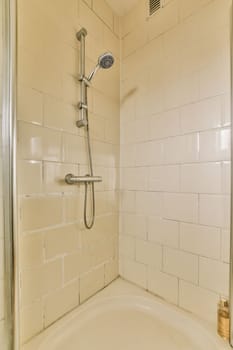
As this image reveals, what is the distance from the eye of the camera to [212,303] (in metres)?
1.05

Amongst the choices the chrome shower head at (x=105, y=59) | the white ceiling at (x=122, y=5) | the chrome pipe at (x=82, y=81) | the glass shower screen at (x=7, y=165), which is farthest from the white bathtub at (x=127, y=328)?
the white ceiling at (x=122, y=5)

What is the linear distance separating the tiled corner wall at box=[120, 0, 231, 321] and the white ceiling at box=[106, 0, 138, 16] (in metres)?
0.06

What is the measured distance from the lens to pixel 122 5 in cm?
143

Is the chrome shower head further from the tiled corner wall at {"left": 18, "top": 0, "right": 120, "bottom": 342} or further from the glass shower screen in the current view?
the glass shower screen

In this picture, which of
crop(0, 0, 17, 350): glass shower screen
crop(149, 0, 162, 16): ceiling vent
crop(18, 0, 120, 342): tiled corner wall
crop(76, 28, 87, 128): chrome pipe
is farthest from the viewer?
crop(149, 0, 162, 16): ceiling vent

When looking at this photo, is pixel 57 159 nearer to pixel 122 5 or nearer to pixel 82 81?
pixel 82 81

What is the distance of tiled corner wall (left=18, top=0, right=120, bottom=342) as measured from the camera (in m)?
0.93

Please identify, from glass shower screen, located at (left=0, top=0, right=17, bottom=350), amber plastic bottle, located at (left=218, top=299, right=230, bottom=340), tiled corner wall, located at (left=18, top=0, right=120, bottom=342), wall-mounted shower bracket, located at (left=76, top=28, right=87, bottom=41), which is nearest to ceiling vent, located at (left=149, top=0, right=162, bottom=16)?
tiled corner wall, located at (left=18, top=0, right=120, bottom=342)

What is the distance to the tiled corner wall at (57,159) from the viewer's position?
3.06 feet

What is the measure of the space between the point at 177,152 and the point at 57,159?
27.9 inches

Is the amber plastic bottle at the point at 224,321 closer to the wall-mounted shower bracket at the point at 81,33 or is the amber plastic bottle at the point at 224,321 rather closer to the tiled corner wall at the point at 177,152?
the tiled corner wall at the point at 177,152

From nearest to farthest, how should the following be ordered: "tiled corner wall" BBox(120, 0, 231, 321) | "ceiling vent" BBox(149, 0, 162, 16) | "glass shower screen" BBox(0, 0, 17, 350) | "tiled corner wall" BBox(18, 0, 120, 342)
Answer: "glass shower screen" BBox(0, 0, 17, 350) < "tiled corner wall" BBox(18, 0, 120, 342) < "tiled corner wall" BBox(120, 0, 231, 321) < "ceiling vent" BBox(149, 0, 162, 16)

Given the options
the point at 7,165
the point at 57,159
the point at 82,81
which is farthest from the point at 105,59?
the point at 7,165

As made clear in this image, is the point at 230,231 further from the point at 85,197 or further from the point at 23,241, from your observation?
the point at 23,241
